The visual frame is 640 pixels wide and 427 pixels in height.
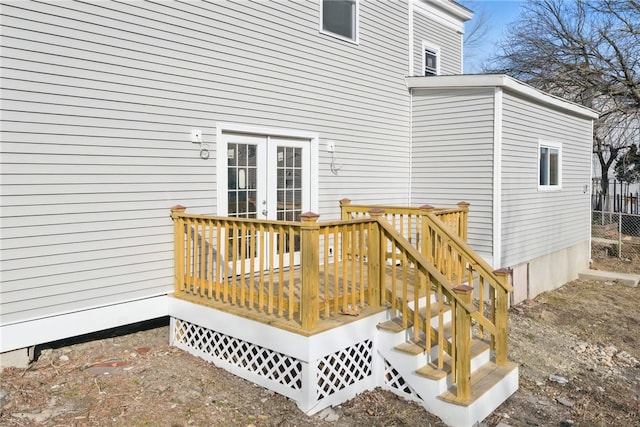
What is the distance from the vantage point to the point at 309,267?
3.93m

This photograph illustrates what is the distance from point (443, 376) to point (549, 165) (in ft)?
22.7

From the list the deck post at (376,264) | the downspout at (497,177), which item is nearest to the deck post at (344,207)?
the deck post at (376,264)

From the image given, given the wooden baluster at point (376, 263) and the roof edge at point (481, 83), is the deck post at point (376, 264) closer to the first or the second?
the wooden baluster at point (376, 263)

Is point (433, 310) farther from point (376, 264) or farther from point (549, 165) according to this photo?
point (549, 165)

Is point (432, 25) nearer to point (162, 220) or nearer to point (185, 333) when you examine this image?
point (162, 220)

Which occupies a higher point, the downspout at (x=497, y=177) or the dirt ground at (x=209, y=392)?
the downspout at (x=497, y=177)

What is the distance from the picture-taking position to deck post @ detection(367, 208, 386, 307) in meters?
4.61

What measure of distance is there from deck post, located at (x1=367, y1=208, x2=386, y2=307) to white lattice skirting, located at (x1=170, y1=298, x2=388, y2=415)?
0.19m

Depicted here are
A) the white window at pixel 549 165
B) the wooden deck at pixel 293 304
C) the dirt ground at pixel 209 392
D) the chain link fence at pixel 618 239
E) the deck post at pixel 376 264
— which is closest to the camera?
the dirt ground at pixel 209 392

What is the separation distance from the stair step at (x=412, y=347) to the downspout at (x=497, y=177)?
3.71m

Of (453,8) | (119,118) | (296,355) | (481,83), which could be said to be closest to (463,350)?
(296,355)

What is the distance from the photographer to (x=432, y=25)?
31.8 ft

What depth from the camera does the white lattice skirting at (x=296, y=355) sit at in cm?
394

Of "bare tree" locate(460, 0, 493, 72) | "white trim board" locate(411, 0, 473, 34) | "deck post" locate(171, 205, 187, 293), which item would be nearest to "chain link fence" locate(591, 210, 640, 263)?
"white trim board" locate(411, 0, 473, 34)
